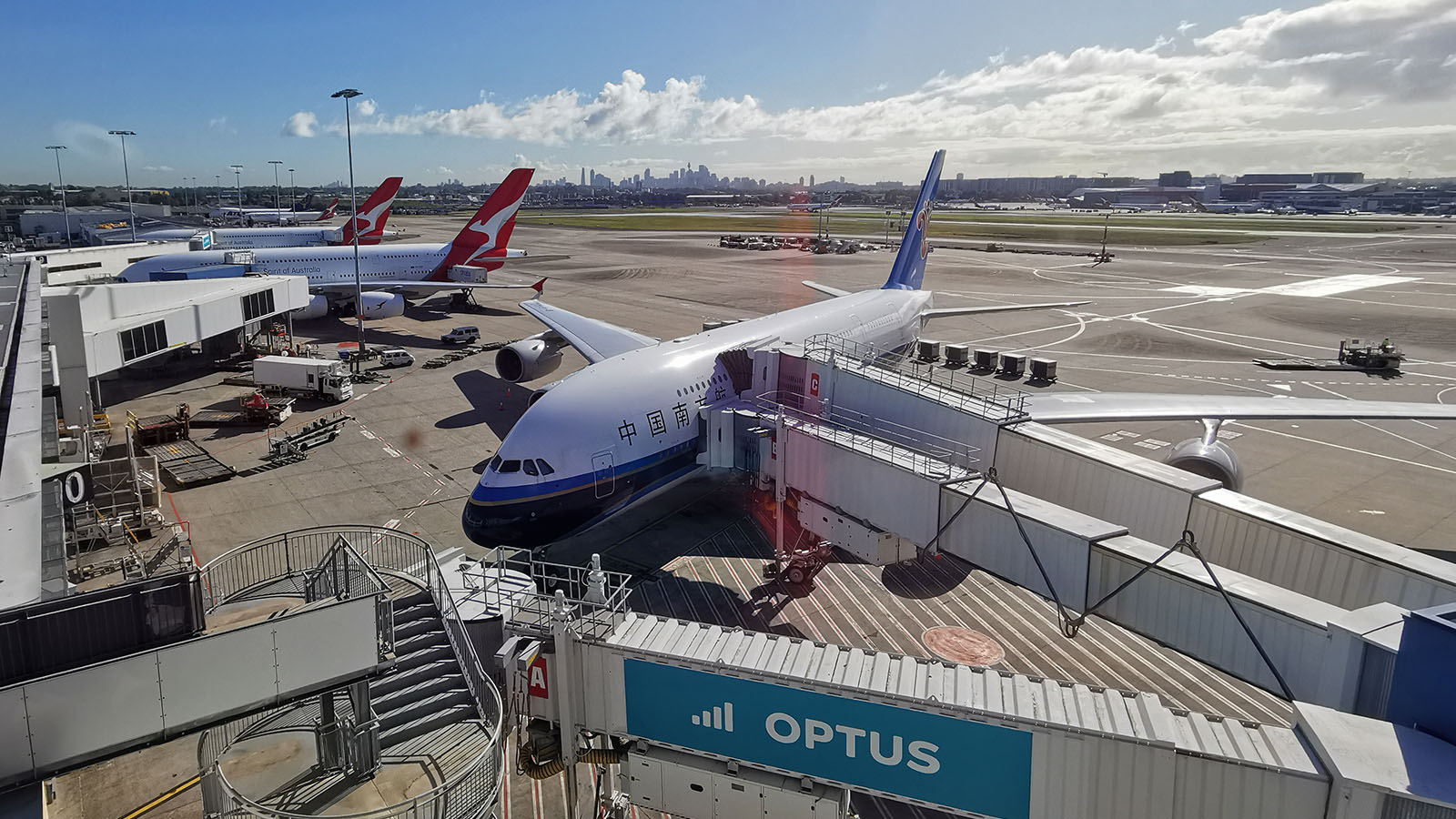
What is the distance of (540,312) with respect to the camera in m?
46.8

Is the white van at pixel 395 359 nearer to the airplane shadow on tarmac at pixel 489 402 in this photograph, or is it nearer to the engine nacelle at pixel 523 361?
the airplane shadow on tarmac at pixel 489 402

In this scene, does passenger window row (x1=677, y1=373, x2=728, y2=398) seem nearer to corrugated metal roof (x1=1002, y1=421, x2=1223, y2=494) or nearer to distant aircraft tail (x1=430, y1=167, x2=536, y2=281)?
corrugated metal roof (x1=1002, y1=421, x2=1223, y2=494)

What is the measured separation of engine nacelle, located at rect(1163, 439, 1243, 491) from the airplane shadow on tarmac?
89.3ft

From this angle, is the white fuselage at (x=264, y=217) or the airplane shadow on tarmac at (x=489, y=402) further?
the white fuselage at (x=264, y=217)

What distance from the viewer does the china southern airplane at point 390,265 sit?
61.9 m

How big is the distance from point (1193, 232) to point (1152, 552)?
206 m

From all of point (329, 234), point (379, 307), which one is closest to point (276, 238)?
point (329, 234)

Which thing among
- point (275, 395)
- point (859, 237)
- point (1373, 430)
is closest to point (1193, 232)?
point (859, 237)

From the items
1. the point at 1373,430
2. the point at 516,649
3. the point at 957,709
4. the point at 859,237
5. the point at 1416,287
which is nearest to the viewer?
the point at 957,709

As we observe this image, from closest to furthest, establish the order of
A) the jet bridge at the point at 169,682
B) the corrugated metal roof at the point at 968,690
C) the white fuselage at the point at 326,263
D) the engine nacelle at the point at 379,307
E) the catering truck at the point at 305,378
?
the jet bridge at the point at 169,682 → the corrugated metal roof at the point at 968,690 → the catering truck at the point at 305,378 → the white fuselage at the point at 326,263 → the engine nacelle at the point at 379,307

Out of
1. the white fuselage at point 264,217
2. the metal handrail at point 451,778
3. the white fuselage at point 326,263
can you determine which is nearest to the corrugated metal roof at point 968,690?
the metal handrail at point 451,778

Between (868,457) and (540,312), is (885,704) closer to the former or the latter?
(868,457)

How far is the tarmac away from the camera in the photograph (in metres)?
22.6

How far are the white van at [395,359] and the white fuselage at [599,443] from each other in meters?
28.9
